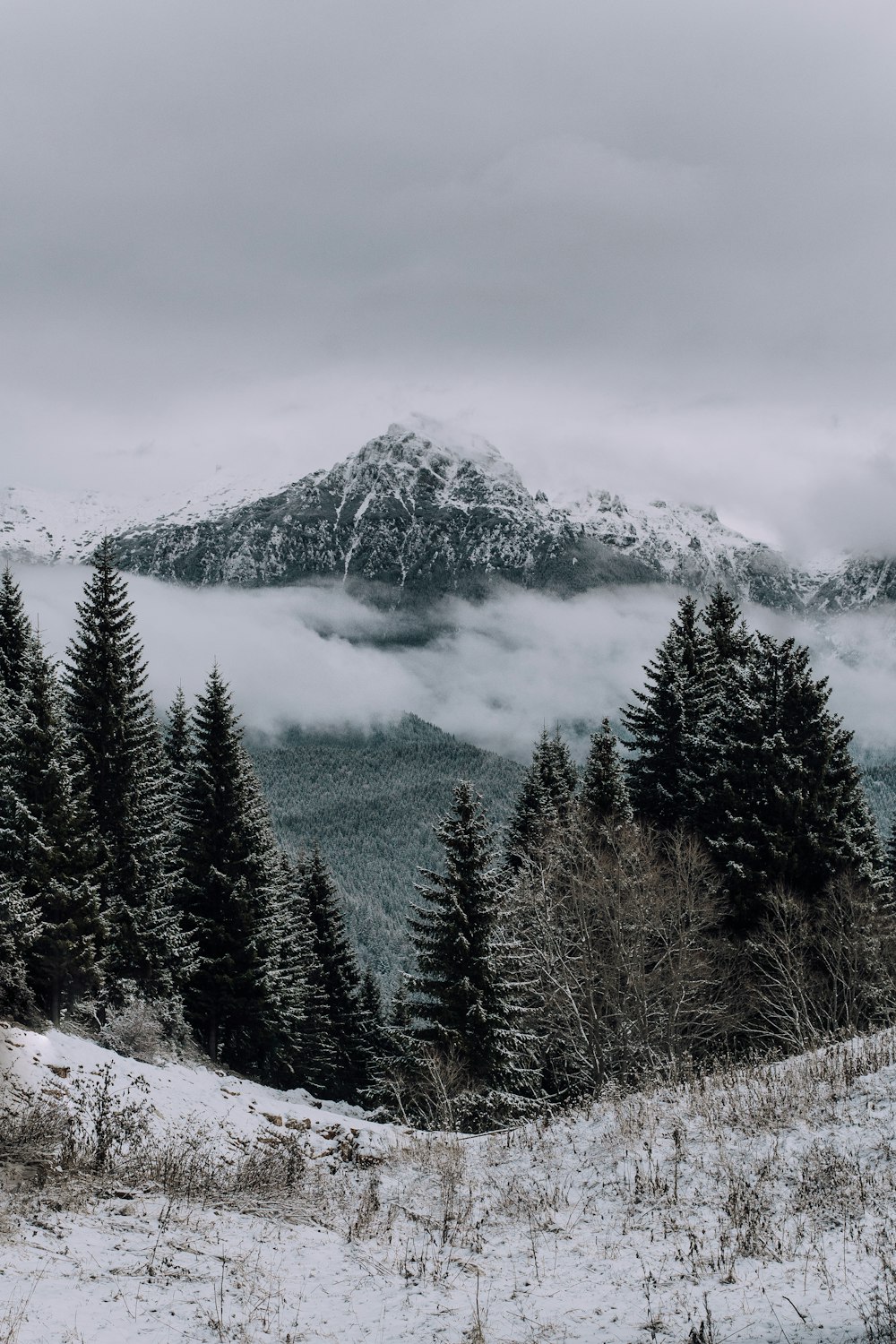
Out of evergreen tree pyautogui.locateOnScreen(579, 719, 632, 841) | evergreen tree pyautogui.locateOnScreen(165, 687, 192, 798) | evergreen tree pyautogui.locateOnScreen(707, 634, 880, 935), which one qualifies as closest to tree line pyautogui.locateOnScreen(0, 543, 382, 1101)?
evergreen tree pyautogui.locateOnScreen(165, 687, 192, 798)

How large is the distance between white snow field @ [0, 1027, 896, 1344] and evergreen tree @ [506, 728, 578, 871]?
2626cm

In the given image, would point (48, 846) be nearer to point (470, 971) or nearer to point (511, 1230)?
point (470, 971)

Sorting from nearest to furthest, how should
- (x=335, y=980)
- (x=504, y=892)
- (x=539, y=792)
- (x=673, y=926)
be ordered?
(x=673, y=926) → (x=504, y=892) → (x=539, y=792) → (x=335, y=980)

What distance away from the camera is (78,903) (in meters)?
28.1

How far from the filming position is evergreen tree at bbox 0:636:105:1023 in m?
27.3

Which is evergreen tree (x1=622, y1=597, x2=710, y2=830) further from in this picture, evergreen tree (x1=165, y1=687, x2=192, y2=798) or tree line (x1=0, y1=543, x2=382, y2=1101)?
evergreen tree (x1=165, y1=687, x2=192, y2=798)

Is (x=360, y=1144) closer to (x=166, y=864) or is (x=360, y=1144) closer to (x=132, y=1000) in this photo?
(x=132, y=1000)

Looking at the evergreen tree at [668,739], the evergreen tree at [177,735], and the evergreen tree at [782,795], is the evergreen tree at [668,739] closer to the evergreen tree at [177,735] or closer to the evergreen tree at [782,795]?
the evergreen tree at [782,795]

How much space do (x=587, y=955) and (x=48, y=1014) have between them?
55.7 feet

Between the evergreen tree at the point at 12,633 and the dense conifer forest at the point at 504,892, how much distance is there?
97 mm

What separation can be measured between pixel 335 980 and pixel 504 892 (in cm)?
2542

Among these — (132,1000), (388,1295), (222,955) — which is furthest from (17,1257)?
(222,955)

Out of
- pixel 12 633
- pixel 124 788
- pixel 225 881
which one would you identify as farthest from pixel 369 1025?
pixel 12 633

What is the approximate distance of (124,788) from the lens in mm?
33156
